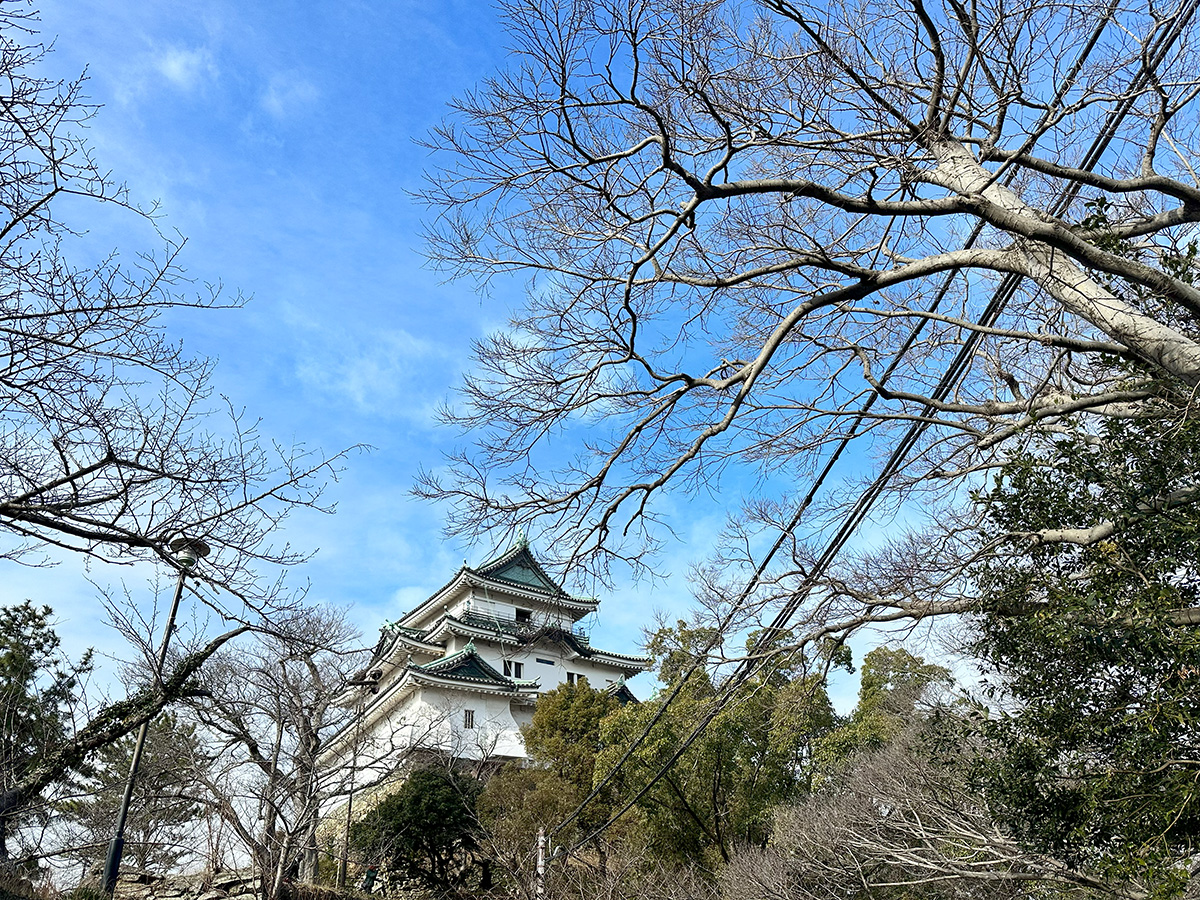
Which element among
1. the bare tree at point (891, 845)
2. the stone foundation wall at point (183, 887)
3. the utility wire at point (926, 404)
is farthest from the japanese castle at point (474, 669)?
the utility wire at point (926, 404)

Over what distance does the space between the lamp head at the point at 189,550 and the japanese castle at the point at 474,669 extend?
20.3m

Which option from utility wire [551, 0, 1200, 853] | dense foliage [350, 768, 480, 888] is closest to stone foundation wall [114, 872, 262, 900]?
dense foliage [350, 768, 480, 888]

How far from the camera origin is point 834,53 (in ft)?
19.5

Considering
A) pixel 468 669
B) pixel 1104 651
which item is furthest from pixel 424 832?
pixel 1104 651

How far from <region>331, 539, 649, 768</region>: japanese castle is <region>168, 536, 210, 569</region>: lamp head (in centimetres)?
2029

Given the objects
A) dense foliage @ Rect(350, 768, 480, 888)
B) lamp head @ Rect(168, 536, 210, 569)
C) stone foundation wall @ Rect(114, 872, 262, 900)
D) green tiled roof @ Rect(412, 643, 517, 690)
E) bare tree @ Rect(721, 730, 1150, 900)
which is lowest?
bare tree @ Rect(721, 730, 1150, 900)

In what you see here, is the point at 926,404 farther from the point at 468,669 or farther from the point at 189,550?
the point at 468,669

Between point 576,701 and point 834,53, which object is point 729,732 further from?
point 834,53

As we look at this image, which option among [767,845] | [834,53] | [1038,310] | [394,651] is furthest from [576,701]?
[834,53]

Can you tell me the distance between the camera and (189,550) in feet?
17.0

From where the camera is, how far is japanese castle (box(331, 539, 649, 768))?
29562mm

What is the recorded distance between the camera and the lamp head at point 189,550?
16.4 ft

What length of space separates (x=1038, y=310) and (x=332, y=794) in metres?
12.9

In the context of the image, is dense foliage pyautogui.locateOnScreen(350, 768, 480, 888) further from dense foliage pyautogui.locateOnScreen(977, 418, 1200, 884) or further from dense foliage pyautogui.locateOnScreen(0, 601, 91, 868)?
dense foliage pyautogui.locateOnScreen(977, 418, 1200, 884)
